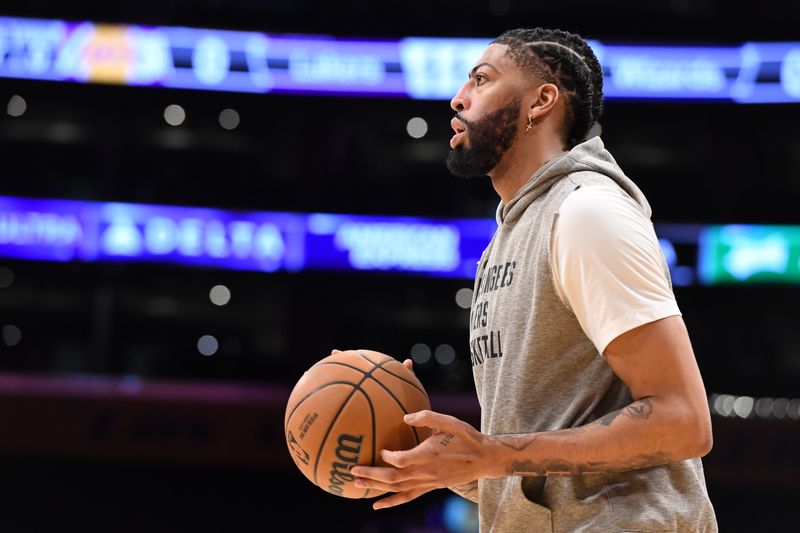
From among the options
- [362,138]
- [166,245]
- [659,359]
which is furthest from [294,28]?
[659,359]

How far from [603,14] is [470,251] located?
3.08 meters

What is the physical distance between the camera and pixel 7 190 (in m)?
9.27

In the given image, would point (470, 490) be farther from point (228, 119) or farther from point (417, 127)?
point (228, 119)

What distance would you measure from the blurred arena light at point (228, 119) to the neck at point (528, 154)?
8548mm

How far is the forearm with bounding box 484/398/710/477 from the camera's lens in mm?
1683

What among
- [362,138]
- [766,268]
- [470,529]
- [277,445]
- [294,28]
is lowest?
[470,529]

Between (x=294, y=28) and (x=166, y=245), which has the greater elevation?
(x=294, y=28)

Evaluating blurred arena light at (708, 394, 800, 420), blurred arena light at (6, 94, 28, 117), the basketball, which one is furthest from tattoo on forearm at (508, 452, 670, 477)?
blurred arena light at (6, 94, 28, 117)

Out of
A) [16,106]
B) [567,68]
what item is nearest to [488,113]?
[567,68]

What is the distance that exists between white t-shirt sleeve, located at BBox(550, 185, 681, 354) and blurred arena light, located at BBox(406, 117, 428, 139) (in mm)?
8688

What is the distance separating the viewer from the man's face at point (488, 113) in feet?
7.25

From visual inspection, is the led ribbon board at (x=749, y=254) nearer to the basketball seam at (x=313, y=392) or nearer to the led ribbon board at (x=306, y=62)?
the led ribbon board at (x=306, y=62)

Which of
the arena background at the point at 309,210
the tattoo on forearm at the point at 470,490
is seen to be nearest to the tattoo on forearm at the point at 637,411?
the tattoo on forearm at the point at 470,490

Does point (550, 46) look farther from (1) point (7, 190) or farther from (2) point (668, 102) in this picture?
(1) point (7, 190)
